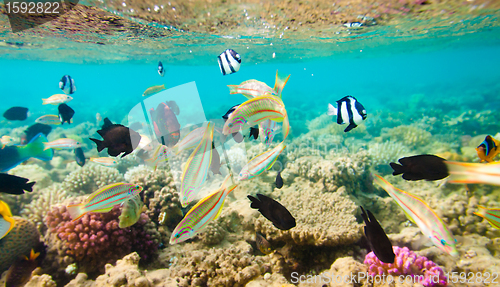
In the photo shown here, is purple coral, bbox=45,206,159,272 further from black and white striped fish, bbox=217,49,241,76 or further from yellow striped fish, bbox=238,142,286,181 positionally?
black and white striped fish, bbox=217,49,241,76

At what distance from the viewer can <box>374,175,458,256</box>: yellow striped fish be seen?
5.21 ft

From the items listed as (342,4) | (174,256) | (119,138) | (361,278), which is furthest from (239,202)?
(342,4)

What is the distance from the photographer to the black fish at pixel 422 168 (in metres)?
1.58

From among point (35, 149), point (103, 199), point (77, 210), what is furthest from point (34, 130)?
point (103, 199)

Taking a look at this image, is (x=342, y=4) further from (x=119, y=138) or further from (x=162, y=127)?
(x=119, y=138)

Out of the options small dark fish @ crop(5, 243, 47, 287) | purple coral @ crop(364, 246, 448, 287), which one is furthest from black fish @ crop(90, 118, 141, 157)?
purple coral @ crop(364, 246, 448, 287)

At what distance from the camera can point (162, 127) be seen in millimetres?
3775

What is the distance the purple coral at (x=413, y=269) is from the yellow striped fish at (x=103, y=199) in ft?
11.1

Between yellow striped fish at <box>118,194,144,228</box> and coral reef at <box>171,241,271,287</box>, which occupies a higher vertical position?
yellow striped fish at <box>118,194,144,228</box>

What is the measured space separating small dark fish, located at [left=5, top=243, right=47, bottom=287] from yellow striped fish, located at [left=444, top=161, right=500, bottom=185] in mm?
5502

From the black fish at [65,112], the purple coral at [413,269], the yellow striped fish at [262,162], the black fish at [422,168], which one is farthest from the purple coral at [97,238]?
the black fish at [422,168]

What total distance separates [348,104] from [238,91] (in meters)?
1.38

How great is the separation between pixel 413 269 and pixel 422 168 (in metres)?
1.94

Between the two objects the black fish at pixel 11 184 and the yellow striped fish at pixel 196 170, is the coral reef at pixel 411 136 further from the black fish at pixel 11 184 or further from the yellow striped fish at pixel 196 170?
the black fish at pixel 11 184
